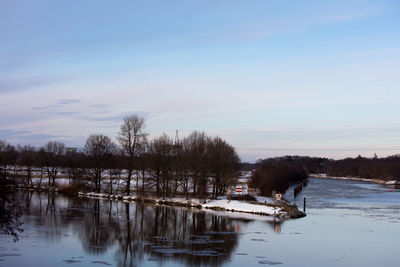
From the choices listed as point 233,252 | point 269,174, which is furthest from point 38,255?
point 269,174

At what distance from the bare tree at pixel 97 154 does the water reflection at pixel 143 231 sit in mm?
19437

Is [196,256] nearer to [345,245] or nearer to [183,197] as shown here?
[345,245]

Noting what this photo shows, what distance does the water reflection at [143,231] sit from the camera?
78.6 feet

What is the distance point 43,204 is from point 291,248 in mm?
30453

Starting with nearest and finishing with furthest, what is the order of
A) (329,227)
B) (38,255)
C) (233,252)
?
(38,255) → (233,252) → (329,227)

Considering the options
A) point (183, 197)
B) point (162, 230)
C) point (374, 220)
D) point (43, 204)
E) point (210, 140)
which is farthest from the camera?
point (210, 140)

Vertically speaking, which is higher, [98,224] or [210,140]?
[210,140]

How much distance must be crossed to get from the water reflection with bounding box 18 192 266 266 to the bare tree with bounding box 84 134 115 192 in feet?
63.8

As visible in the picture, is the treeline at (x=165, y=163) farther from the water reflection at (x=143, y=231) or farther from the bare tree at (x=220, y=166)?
the water reflection at (x=143, y=231)

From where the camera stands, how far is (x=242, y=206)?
1885 inches

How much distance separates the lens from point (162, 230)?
32.9m

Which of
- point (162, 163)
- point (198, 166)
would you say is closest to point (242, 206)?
point (198, 166)

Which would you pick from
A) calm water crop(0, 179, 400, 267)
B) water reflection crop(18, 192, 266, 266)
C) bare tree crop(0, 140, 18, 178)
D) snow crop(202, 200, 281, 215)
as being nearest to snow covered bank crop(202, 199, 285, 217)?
snow crop(202, 200, 281, 215)

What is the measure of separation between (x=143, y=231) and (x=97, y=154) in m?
38.7
